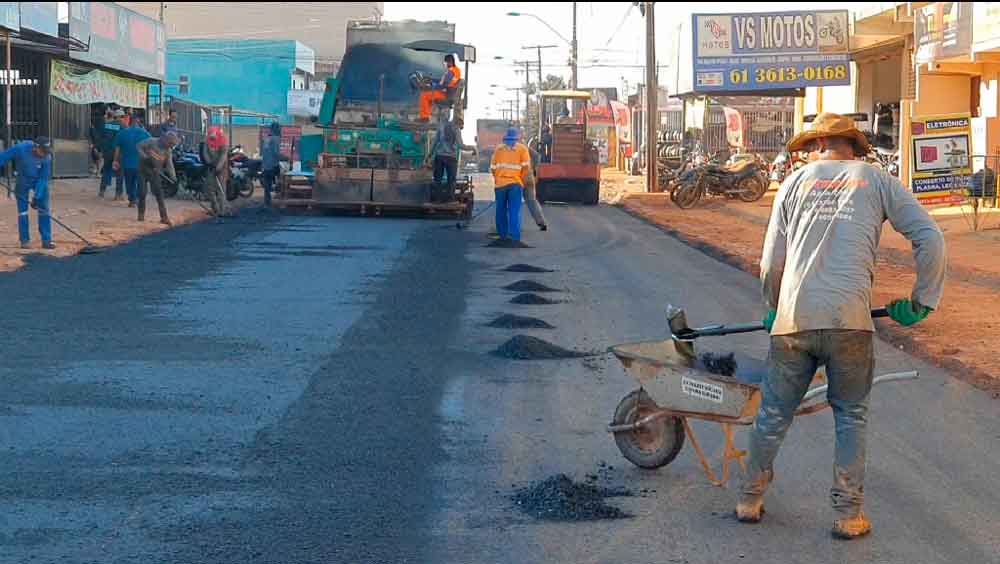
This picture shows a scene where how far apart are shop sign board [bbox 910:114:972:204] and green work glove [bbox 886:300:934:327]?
18.5 meters

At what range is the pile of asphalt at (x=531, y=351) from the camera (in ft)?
33.6

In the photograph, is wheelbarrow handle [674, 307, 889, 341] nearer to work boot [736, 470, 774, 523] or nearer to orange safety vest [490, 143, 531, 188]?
work boot [736, 470, 774, 523]

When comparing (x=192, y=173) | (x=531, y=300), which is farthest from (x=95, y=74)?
(x=531, y=300)

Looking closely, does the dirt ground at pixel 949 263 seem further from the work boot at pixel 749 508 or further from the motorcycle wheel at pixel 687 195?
the work boot at pixel 749 508

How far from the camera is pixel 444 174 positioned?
25.1 m

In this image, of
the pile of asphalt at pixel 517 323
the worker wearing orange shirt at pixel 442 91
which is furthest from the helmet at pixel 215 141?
the pile of asphalt at pixel 517 323

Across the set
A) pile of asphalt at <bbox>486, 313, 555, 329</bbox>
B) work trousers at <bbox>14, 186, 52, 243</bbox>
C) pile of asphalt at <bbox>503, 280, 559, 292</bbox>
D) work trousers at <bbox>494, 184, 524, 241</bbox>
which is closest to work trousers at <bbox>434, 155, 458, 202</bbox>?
work trousers at <bbox>494, 184, 524, 241</bbox>

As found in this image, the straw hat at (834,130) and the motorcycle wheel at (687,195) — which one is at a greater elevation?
the straw hat at (834,130)

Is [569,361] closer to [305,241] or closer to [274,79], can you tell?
[305,241]

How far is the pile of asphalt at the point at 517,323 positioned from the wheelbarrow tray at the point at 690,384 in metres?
5.01

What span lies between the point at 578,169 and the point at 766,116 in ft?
52.1

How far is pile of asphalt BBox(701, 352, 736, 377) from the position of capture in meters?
6.72

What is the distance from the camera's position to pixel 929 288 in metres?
5.57

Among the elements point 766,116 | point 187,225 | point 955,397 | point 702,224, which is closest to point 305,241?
point 187,225
